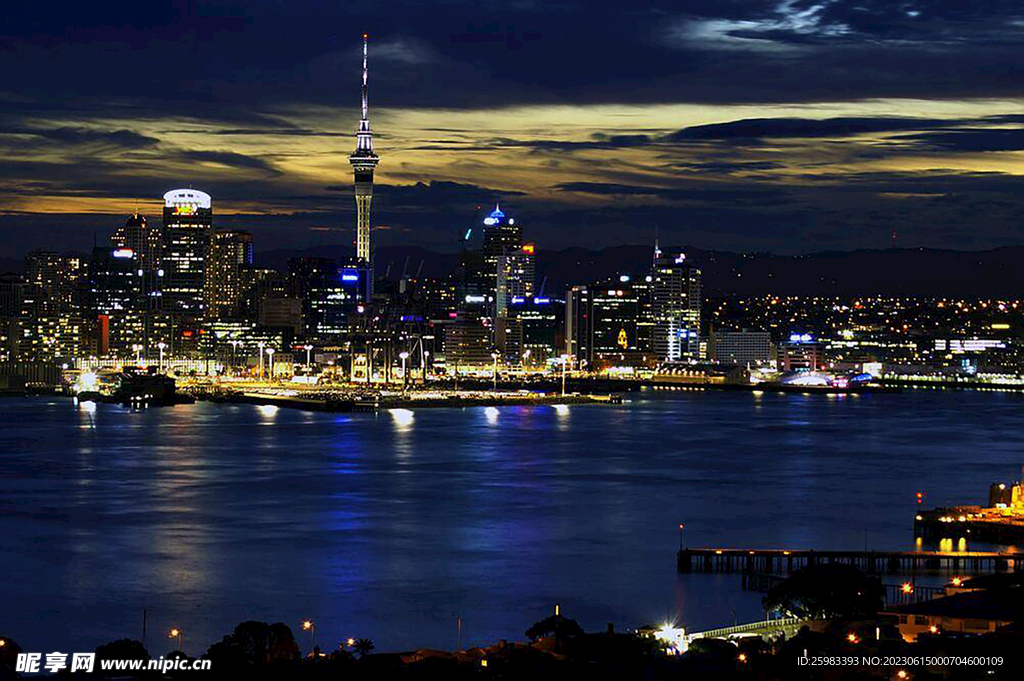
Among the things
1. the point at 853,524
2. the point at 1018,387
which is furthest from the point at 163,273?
the point at 853,524

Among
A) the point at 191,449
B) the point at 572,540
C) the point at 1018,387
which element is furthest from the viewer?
the point at 1018,387

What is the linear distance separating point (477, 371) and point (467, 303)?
13982 mm

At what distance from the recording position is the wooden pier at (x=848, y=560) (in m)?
18.9

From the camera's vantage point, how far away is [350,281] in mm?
103500

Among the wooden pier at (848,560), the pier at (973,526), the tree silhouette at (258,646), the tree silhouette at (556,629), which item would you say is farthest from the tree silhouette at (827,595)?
the pier at (973,526)

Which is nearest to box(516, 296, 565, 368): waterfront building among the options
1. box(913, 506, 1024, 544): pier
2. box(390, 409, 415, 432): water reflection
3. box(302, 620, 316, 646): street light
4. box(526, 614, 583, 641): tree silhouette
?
box(390, 409, 415, 432): water reflection

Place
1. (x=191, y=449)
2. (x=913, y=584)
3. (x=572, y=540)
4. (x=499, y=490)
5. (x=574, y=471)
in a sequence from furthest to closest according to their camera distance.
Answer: (x=191, y=449), (x=574, y=471), (x=499, y=490), (x=572, y=540), (x=913, y=584)

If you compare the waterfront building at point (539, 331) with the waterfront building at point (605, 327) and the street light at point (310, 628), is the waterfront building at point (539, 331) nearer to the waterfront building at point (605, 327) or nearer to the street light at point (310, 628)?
the waterfront building at point (605, 327)

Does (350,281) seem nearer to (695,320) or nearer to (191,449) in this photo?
(695,320)

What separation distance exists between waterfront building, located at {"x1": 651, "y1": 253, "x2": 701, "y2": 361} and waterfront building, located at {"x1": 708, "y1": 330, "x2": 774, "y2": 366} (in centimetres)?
117

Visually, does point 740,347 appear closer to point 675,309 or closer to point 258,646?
point 675,309

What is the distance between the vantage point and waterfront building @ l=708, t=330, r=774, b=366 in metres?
103

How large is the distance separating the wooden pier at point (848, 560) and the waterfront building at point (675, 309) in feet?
268

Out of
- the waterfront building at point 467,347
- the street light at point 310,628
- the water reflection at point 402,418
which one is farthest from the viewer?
the waterfront building at point 467,347
